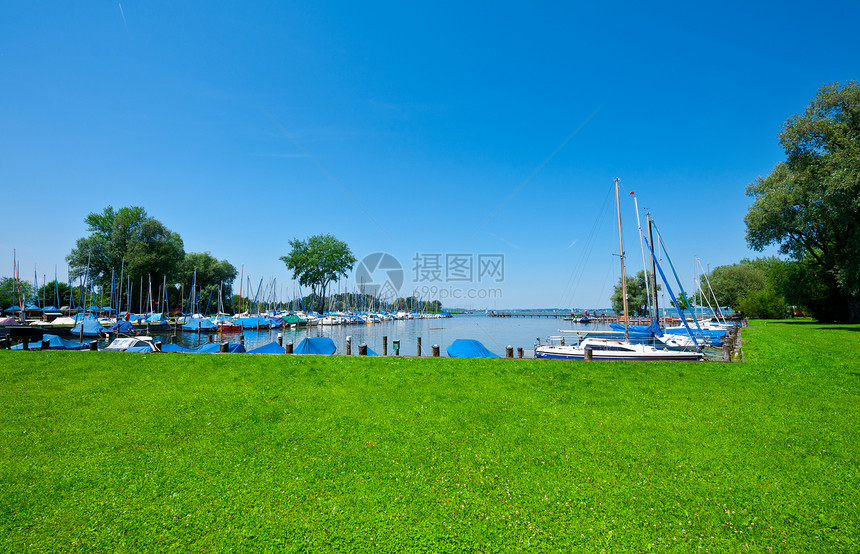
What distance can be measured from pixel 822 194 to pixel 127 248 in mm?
91094

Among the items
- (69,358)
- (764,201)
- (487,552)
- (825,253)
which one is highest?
(764,201)

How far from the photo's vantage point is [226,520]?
5.09 m

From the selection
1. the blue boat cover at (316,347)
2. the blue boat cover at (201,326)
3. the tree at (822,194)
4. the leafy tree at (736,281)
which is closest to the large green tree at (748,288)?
the leafy tree at (736,281)

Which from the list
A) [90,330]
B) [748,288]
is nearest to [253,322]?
[90,330]

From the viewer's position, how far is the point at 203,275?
81062 millimetres

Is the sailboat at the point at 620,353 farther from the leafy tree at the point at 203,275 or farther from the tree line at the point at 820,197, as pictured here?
the leafy tree at the point at 203,275

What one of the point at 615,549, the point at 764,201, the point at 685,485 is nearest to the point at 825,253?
the point at 764,201

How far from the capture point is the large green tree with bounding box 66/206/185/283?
64.1m

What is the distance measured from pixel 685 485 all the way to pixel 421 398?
6107 mm

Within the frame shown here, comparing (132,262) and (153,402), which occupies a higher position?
(132,262)

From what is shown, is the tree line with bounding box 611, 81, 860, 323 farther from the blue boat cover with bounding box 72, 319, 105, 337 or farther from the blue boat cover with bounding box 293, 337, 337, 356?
the blue boat cover with bounding box 72, 319, 105, 337

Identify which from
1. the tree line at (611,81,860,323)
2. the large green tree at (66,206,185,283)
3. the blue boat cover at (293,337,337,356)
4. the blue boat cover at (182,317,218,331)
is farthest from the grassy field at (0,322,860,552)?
the large green tree at (66,206,185,283)

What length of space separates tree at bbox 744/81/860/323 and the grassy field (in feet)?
80.6

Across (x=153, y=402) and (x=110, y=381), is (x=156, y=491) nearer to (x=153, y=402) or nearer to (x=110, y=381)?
(x=153, y=402)
